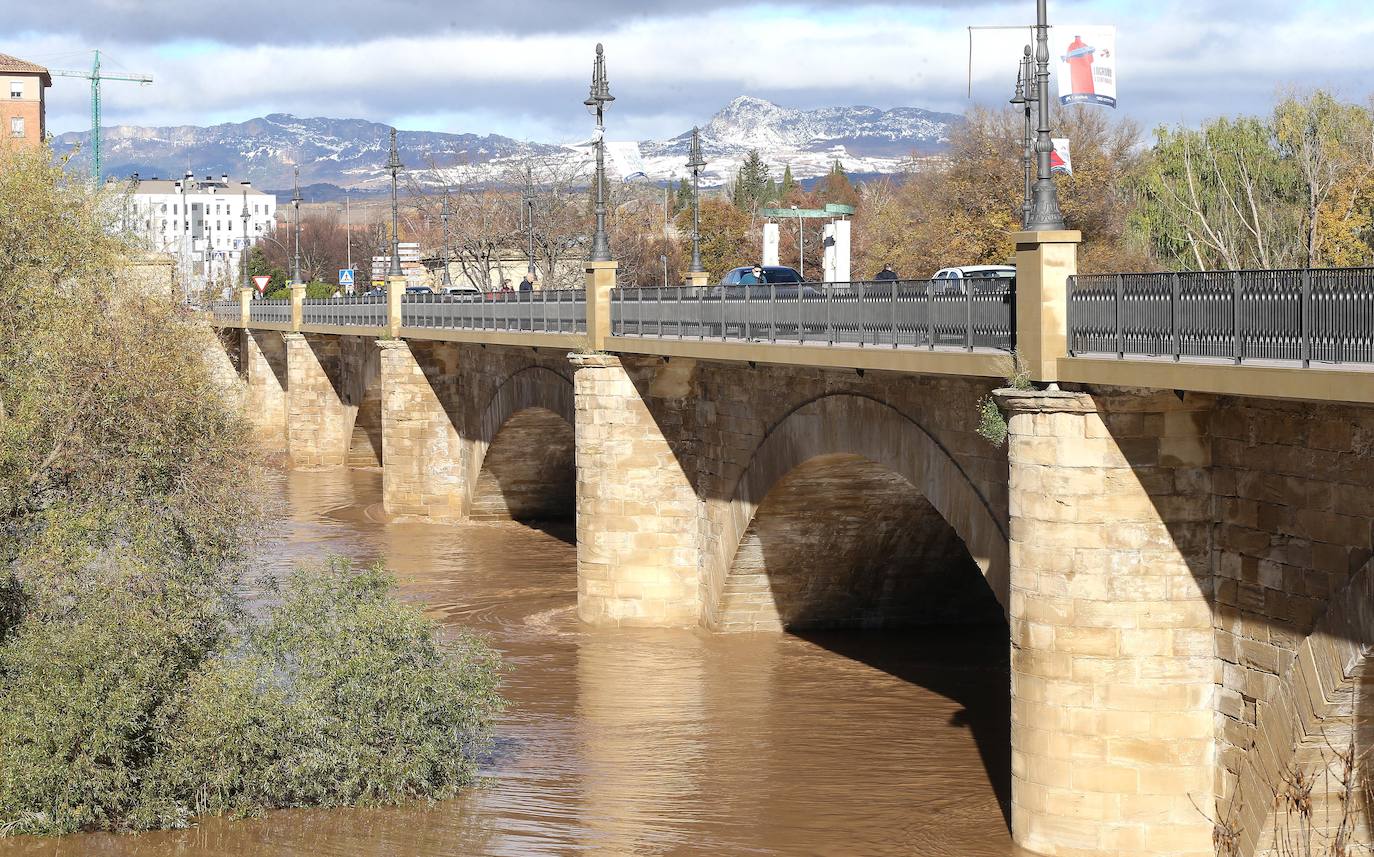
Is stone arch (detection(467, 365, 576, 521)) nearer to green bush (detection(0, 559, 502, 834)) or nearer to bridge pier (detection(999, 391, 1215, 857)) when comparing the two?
green bush (detection(0, 559, 502, 834))

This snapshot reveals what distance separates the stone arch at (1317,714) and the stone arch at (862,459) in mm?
3487

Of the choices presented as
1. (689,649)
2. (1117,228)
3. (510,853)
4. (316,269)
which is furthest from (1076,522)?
(316,269)

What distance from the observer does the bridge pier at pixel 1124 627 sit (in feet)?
44.7

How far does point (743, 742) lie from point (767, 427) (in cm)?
488

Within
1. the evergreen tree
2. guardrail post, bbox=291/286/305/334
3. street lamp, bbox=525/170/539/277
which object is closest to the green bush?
street lamp, bbox=525/170/539/277

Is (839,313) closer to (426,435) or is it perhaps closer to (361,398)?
(426,435)

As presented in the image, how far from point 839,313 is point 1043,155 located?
16.1 feet

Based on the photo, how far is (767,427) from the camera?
22.6m

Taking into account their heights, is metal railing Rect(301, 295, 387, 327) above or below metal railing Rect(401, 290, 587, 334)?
above

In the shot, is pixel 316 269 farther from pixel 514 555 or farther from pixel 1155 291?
pixel 1155 291

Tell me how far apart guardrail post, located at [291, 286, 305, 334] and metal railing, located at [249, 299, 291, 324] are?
158cm

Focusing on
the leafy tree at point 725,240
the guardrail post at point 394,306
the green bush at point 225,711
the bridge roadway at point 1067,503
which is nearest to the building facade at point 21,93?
the leafy tree at point 725,240

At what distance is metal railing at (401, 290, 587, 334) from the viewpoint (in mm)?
28969

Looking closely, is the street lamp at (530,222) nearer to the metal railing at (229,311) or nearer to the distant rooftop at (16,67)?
the metal railing at (229,311)
